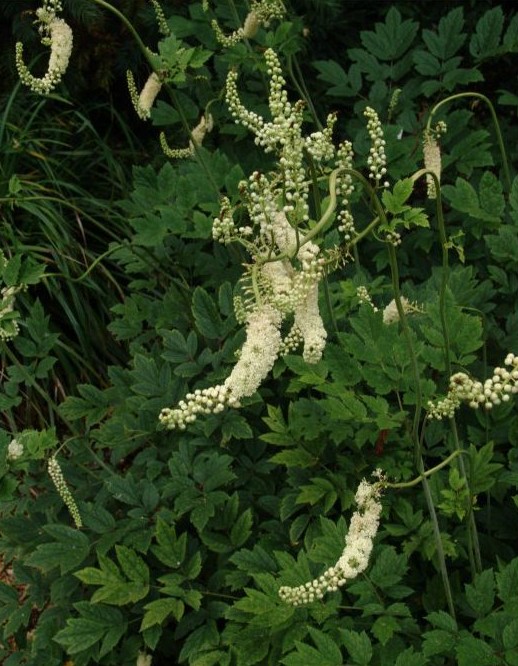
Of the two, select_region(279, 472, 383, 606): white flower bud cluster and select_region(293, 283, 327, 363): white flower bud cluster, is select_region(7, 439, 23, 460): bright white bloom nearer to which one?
select_region(279, 472, 383, 606): white flower bud cluster

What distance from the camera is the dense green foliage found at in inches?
78.8

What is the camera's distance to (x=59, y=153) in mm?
4102

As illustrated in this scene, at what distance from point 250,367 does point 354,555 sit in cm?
45

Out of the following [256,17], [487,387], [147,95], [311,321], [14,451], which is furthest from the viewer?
[256,17]

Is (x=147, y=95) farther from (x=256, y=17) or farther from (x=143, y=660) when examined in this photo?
(x=143, y=660)

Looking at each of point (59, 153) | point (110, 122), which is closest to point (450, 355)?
point (59, 153)

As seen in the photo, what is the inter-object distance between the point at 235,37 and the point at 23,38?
159 centimetres

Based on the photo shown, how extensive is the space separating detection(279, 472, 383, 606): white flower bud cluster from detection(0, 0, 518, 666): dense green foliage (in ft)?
0.57

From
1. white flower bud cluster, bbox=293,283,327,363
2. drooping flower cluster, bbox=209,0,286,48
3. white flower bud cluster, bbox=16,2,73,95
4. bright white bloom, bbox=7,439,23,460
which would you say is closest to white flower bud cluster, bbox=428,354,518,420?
white flower bud cluster, bbox=293,283,327,363

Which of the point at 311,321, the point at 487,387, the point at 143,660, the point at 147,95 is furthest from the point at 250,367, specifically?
the point at 147,95

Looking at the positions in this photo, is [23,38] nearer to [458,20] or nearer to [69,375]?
[69,375]

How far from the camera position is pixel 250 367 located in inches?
55.9

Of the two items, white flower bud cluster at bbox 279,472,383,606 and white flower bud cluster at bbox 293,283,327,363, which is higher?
white flower bud cluster at bbox 293,283,327,363

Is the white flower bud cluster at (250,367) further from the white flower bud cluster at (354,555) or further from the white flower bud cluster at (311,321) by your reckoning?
the white flower bud cluster at (354,555)
